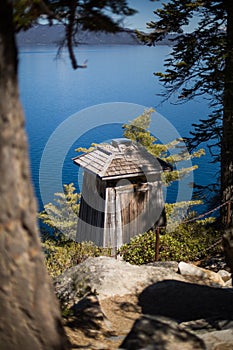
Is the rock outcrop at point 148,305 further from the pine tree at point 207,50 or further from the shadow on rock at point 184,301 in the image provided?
the pine tree at point 207,50

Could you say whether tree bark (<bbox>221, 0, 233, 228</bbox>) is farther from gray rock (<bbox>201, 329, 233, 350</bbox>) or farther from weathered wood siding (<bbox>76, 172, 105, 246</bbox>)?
gray rock (<bbox>201, 329, 233, 350</bbox>)

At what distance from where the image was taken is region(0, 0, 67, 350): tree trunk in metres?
2.75

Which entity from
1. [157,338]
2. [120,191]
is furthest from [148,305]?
[120,191]

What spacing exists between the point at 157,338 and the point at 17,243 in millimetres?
1781

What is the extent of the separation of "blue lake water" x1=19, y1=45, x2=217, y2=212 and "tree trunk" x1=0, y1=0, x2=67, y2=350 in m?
13.0

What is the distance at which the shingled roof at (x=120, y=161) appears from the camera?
11984 millimetres

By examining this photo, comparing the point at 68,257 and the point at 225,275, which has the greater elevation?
the point at 225,275

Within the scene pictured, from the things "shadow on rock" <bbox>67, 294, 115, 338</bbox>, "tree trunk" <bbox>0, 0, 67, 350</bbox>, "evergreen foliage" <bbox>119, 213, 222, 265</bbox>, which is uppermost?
"tree trunk" <bbox>0, 0, 67, 350</bbox>

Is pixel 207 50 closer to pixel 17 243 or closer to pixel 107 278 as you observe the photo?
pixel 107 278

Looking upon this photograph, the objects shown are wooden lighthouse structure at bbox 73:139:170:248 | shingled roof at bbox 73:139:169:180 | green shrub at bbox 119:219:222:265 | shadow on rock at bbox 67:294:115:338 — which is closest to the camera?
shadow on rock at bbox 67:294:115:338

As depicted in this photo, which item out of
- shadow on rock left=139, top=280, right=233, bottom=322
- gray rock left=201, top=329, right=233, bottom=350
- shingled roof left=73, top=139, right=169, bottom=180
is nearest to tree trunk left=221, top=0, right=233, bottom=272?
shingled roof left=73, top=139, right=169, bottom=180

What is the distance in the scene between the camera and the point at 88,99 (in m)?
42.2

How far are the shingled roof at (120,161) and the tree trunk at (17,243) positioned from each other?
8.61 metres

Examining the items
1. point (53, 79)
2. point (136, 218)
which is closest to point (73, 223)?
point (136, 218)
